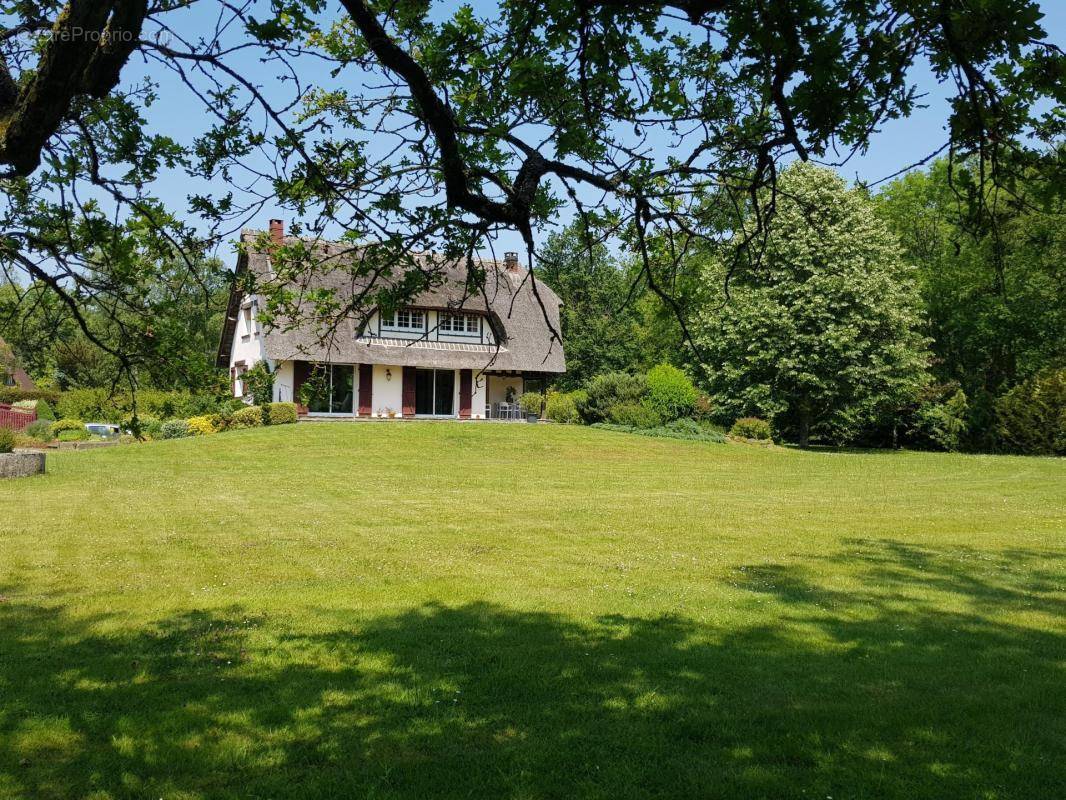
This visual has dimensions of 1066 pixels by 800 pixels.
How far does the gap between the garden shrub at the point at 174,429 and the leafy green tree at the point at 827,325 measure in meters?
20.4

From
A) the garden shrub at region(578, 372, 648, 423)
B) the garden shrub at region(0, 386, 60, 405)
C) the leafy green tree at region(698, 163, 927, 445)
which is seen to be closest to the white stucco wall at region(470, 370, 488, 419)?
the garden shrub at region(578, 372, 648, 423)

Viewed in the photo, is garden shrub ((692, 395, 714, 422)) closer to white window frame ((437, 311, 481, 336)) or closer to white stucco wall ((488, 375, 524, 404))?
white stucco wall ((488, 375, 524, 404))

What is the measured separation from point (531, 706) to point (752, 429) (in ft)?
93.8

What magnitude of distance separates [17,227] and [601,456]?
21851 millimetres

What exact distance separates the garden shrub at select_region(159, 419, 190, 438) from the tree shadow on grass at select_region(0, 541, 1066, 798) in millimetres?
23550

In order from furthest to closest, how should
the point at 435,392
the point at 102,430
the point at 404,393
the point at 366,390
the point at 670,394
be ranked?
the point at 435,392 < the point at 404,393 < the point at 366,390 < the point at 670,394 < the point at 102,430

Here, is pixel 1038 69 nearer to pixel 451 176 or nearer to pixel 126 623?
pixel 451 176

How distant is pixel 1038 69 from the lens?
12.2ft

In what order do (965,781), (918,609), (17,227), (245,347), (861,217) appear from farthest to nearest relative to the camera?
(245,347) → (861,217) → (918,609) → (17,227) → (965,781)

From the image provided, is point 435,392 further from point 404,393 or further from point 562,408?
point 562,408

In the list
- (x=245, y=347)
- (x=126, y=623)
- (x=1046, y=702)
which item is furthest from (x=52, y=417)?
(x=1046, y=702)

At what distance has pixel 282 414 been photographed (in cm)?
3089

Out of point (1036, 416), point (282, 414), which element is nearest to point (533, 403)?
point (282, 414)

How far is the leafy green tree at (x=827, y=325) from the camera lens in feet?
106
